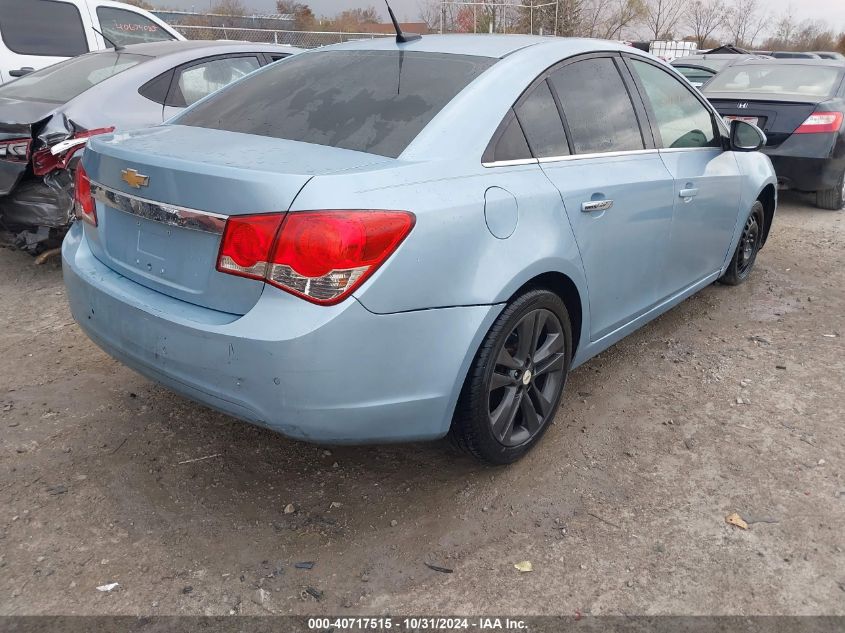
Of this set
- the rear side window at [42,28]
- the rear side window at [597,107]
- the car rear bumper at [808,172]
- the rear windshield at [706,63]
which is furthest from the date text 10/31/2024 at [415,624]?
the rear windshield at [706,63]

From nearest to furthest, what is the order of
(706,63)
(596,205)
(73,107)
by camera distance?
(596,205), (73,107), (706,63)

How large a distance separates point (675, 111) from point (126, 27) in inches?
251

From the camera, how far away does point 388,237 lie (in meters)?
2.09

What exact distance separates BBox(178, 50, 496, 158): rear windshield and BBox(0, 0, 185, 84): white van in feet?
15.5

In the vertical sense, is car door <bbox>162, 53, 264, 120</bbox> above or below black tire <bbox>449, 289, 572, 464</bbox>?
above

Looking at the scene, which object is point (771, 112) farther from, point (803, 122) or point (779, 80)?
point (779, 80)

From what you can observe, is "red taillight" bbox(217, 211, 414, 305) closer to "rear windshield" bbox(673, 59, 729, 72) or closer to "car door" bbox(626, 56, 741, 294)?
"car door" bbox(626, 56, 741, 294)

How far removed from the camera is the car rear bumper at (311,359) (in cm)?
205

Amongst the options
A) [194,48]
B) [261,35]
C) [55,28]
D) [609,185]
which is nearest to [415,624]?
[609,185]

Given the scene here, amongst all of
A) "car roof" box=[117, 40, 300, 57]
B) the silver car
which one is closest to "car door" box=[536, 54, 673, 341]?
the silver car

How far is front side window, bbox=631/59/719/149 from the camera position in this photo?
3496 millimetres

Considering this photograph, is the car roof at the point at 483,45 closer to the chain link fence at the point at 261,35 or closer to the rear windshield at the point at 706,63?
the rear windshield at the point at 706,63

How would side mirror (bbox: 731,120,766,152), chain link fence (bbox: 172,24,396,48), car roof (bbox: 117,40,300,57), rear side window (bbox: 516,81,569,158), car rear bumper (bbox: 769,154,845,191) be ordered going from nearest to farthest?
1. rear side window (bbox: 516,81,569,158)
2. side mirror (bbox: 731,120,766,152)
3. car roof (bbox: 117,40,300,57)
4. car rear bumper (bbox: 769,154,845,191)
5. chain link fence (bbox: 172,24,396,48)

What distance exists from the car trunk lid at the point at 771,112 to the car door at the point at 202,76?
14.6 feet
